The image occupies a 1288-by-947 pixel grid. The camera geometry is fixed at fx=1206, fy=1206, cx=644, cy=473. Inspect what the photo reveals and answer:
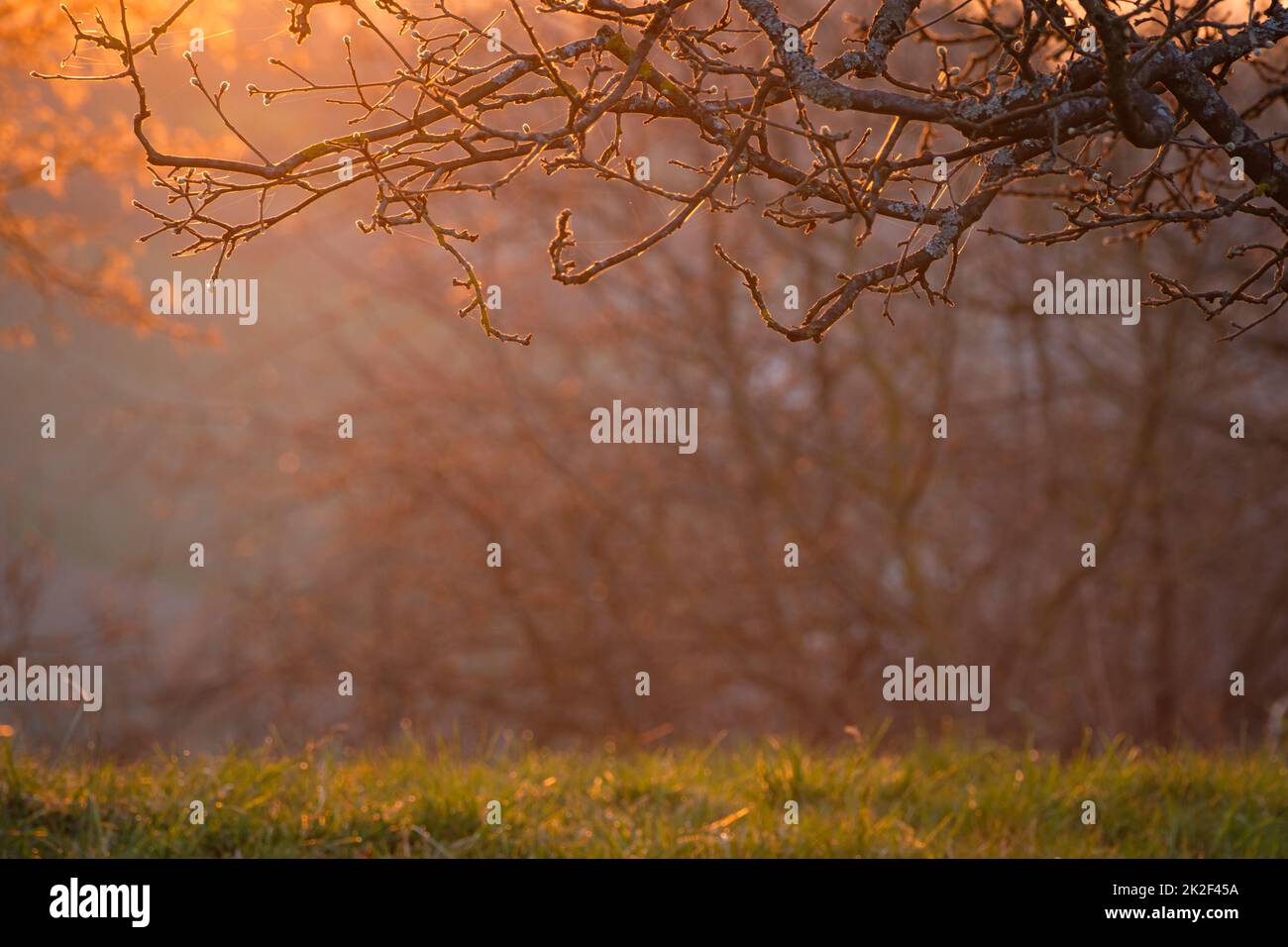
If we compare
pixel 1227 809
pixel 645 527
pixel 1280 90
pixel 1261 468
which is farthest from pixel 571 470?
pixel 1280 90

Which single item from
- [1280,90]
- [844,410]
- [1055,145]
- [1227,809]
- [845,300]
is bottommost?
[1227,809]

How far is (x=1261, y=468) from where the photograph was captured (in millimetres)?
11945

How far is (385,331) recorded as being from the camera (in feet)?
45.1

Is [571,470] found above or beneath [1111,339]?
beneath

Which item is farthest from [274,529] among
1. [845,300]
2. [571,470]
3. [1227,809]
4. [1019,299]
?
[845,300]

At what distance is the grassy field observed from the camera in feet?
13.5

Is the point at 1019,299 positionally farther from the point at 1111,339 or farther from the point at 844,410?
the point at 844,410

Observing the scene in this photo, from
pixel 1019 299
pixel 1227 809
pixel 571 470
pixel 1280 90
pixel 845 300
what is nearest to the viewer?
pixel 845 300

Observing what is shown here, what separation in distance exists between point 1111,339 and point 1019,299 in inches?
52.0

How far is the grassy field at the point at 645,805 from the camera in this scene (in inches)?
162

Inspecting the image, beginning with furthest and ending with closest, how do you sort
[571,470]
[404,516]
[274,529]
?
[274,529] < [404,516] < [571,470]

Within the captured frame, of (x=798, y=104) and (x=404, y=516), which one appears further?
(x=404, y=516)

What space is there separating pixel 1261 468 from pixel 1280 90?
9.50 meters

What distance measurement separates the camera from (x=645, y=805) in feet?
15.4
